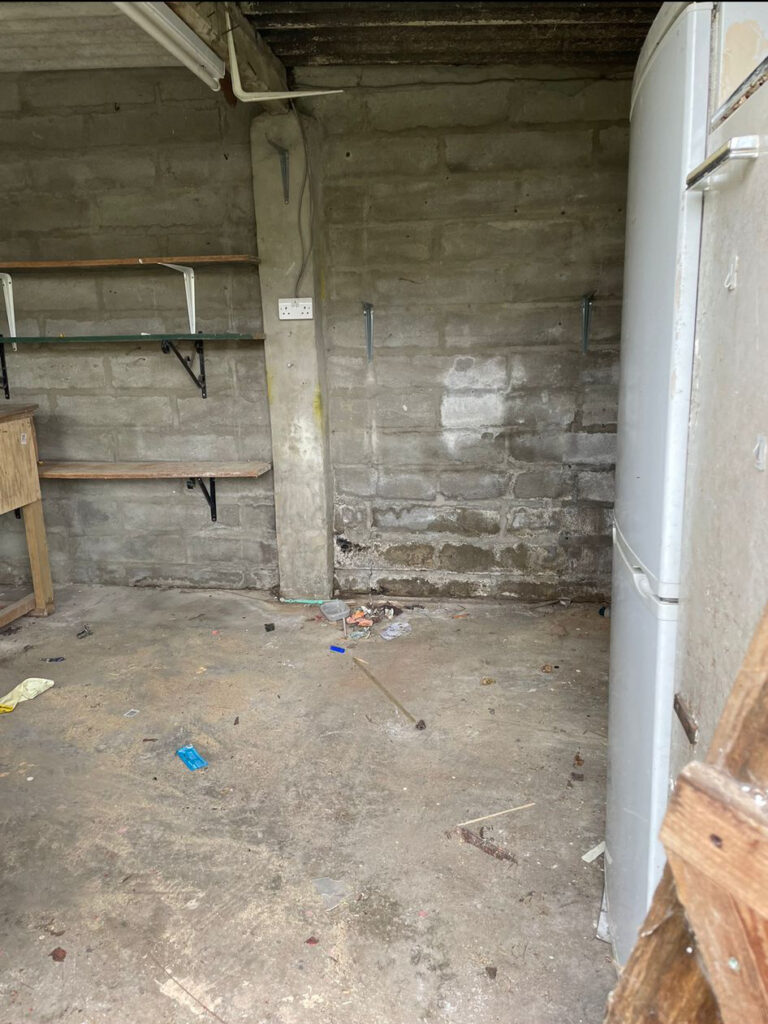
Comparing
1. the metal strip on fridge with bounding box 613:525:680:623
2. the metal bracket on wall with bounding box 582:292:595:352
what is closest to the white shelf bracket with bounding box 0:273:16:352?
the metal bracket on wall with bounding box 582:292:595:352

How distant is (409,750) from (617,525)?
1230 millimetres

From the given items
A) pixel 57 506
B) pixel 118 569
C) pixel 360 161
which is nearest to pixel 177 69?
pixel 360 161

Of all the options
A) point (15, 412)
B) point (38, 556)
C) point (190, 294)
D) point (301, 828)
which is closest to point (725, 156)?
point (301, 828)

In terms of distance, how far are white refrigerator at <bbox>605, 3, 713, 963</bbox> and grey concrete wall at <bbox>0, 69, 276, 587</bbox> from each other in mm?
2461

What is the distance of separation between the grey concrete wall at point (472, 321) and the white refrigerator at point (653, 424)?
1816 millimetres

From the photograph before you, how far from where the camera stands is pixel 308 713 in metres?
2.73

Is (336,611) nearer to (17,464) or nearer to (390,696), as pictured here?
(390,696)

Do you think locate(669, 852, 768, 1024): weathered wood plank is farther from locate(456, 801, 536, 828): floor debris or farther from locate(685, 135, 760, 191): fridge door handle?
locate(456, 801, 536, 828): floor debris

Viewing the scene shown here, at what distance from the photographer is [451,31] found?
2838 millimetres

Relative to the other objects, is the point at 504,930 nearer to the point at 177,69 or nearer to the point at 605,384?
the point at 605,384

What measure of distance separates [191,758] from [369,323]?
2.16 metres

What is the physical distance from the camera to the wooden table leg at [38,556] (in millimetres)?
3596

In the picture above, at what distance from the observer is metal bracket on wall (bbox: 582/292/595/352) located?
10.9 ft

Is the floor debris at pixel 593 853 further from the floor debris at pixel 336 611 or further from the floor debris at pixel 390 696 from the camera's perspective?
the floor debris at pixel 336 611
